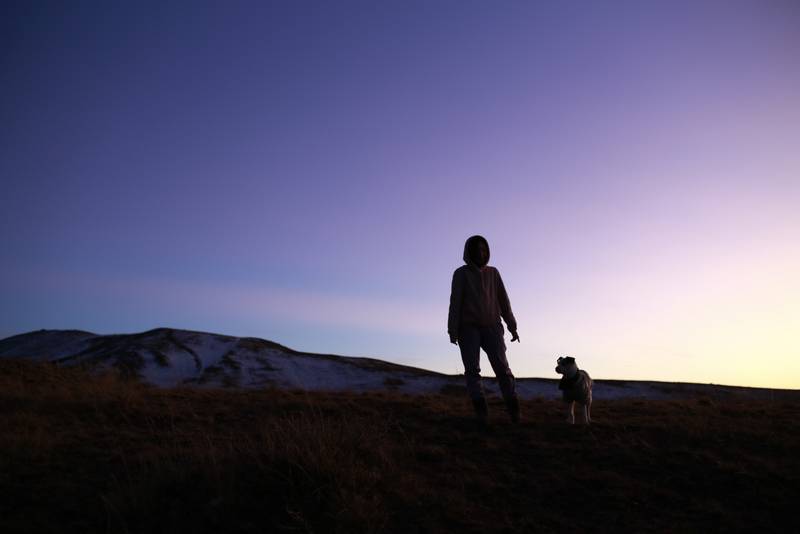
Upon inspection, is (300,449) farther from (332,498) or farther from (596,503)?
(596,503)

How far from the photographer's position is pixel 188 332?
46.0 metres

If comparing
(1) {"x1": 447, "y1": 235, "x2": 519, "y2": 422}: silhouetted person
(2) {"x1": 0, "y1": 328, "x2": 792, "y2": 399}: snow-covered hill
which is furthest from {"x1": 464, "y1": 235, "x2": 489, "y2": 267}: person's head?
(2) {"x1": 0, "y1": 328, "x2": 792, "y2": 399}: snow-covered hill

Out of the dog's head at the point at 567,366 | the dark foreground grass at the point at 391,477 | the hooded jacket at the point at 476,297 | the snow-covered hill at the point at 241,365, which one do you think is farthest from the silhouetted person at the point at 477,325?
the snow-covered hill at the point at 241,365

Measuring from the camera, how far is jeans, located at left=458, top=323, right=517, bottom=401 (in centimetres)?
752

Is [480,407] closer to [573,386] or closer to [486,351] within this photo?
[486,351]

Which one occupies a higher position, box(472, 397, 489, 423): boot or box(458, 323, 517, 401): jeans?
box(458, 323, 517, 401): jeans

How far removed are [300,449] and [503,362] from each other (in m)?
4.12

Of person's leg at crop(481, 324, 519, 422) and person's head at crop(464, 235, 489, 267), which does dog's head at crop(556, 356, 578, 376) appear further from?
person's head at crop(464, 235, 489, 267)

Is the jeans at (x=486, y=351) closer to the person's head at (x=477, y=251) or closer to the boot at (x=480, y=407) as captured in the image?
the boot at (x=480, y=407)

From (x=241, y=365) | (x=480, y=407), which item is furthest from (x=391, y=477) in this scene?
(x=241, y=365)

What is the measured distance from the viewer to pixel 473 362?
755 centimetres

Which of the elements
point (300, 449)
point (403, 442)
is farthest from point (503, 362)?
point (300, 449)

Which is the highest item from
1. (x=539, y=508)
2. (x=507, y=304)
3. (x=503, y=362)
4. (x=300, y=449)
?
(x=507, y=304)

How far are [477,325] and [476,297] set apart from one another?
425mm
